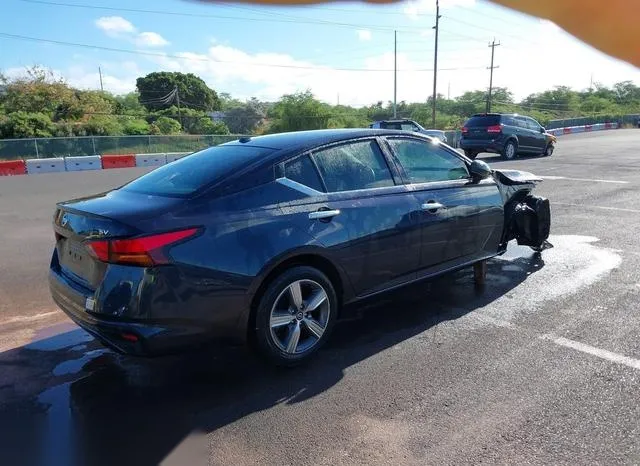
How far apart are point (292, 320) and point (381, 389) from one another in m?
0.78

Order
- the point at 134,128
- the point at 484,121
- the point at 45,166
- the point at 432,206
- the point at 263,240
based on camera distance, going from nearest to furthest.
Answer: the point at 263,240 < the point at 432,206 < the point at 484,121 < the point at 45,166 < the point at 134,128

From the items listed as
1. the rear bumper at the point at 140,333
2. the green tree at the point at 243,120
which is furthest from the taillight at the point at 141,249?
the green tree at the point at 243,120

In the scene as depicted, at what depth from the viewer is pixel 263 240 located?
350cm

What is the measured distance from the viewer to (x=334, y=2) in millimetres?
2914

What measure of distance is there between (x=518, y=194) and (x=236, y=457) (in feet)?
14.4

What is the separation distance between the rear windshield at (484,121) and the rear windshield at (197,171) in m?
16.6

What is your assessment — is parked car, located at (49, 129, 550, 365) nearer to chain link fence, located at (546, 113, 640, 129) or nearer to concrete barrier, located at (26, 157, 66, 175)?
concrete barrier, located at (26, 157, 66, 175)

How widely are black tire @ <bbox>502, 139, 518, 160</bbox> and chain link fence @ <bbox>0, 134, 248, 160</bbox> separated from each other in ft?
35.4

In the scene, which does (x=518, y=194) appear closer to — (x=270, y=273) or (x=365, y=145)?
(x=365, y=145)

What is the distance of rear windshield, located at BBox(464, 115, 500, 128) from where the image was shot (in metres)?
19.2

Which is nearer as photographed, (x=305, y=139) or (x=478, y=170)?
(x=305, y=139)

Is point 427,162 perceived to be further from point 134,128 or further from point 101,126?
point 134,128

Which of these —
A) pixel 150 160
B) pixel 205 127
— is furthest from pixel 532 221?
pixel 205 127

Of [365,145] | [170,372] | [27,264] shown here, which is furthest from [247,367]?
[27,264]
